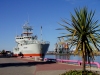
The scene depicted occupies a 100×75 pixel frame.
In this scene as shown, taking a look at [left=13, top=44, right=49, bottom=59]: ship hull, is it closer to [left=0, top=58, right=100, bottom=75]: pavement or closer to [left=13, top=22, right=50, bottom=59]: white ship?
[left=13, top=22, right=50, bottom=59]: white ship

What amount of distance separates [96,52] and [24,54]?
69266 millimetres

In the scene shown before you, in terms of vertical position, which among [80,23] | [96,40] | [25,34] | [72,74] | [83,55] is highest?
[25,34]

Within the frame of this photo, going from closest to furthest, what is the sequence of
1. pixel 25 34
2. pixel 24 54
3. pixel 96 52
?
pixel 96 52, pixel 24 54, pixel 25 34

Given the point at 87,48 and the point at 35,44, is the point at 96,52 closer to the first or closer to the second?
the point at 87,48

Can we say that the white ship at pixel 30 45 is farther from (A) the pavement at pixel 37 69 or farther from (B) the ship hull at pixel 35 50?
(A) the pavement at pixel 37 69

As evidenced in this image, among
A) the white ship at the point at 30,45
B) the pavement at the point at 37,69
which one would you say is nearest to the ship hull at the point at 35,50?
the white ship at the point at 30,45

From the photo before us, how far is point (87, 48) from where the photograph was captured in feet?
35.4

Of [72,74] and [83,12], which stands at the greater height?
[83,12]

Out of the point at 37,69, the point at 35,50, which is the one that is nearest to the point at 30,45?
the point at 35,50

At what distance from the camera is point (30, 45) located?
2908 inches

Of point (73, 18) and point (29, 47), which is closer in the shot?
point (73, 18)

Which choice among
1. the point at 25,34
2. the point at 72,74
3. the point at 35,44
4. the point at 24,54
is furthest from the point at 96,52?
the point at 25,34

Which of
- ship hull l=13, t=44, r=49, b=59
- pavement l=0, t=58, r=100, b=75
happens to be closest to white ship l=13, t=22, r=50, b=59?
ship hull l=13, t=44, r=49, b=59

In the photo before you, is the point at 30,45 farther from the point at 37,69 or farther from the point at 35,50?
the point at 37,69
